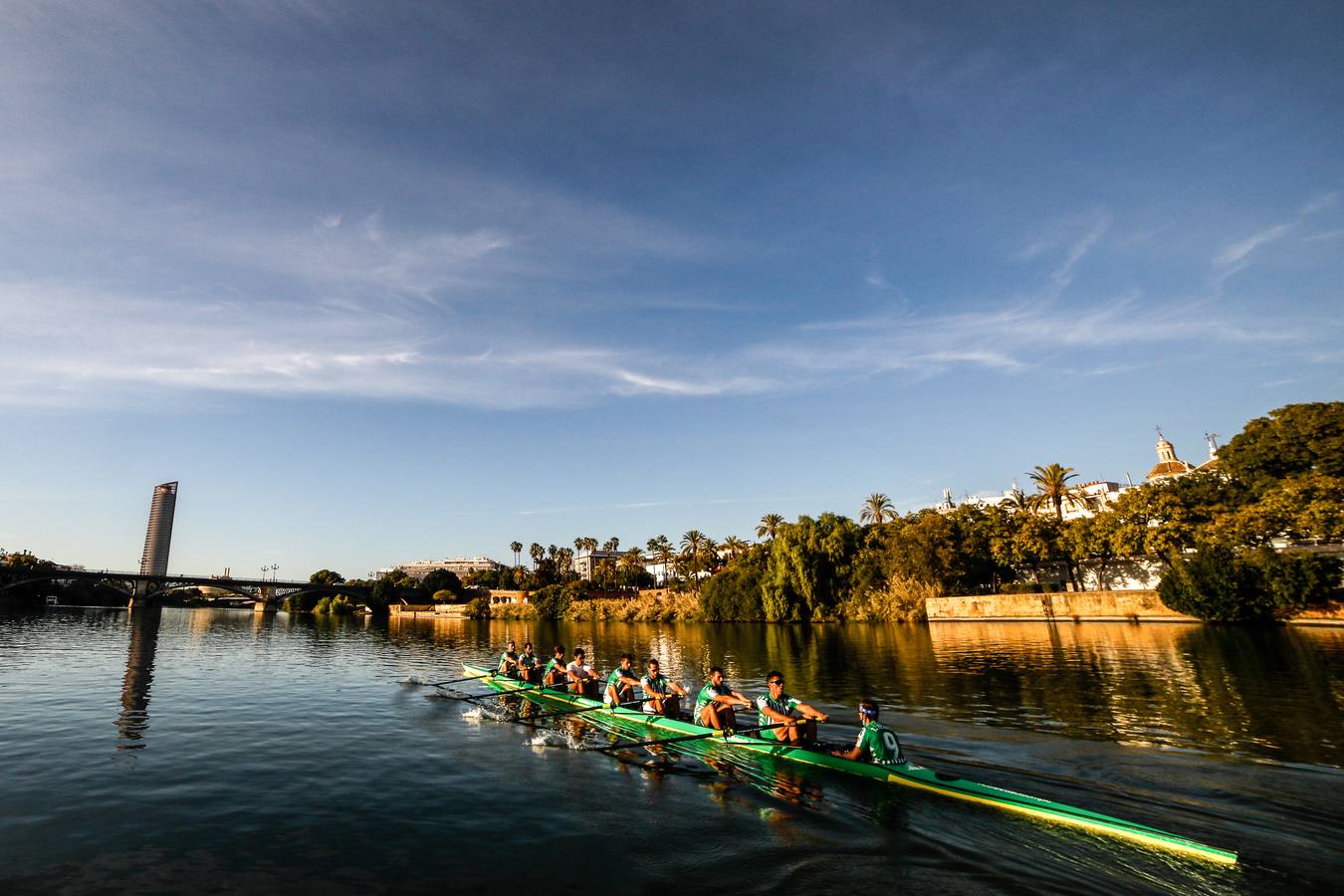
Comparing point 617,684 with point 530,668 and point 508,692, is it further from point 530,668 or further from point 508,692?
point 508,692

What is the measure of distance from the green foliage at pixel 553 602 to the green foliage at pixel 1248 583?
9197 cm

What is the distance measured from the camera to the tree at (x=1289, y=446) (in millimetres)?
55312

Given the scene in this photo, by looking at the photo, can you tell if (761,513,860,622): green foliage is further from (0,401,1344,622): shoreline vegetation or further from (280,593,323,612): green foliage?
(280,593,323,612): green foliage

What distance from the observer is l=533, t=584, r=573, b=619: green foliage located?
119125 mm

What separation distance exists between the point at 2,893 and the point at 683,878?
1040 centimetres

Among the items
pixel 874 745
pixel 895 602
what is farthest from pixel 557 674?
pixel 895 602

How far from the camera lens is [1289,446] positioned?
5753cm

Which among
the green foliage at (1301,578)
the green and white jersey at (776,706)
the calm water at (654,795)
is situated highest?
the green foliage at (1301,578)

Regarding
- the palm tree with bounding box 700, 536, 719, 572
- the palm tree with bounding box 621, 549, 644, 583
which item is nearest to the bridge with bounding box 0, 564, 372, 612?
the palm tree with bounding box 621, 549, 644, 583

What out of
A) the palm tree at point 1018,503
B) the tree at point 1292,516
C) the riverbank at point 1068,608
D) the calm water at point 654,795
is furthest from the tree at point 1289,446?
the calm water at point 654,795

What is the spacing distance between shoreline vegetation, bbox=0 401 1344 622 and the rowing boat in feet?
166

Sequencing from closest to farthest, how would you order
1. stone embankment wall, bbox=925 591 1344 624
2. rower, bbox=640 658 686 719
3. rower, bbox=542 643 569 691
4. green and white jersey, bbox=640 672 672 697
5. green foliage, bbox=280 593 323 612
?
rower, bbox=640 658 686 719
green and white jersey, bbox=640 672 672 697
rower, bbox=542 643 569 691
stone embankment wall, bbox=925 591 1344 624
green foliage, bbox=280 593 323 612

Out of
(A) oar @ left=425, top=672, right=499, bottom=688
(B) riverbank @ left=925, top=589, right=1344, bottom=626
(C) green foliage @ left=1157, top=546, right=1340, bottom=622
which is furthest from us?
(B) riverbank @ left=925, top=589, right=1344, bottom=626

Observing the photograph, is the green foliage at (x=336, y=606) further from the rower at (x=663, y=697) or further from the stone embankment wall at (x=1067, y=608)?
the rower at (x=663, y=697)
